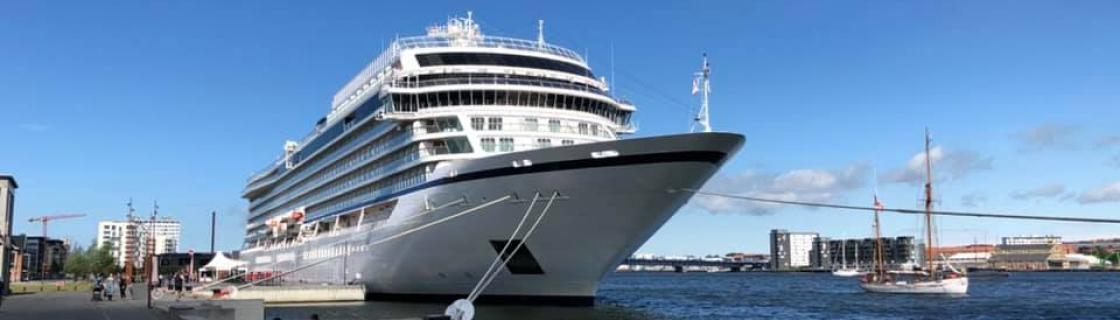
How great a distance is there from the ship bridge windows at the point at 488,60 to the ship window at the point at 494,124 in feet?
13.7

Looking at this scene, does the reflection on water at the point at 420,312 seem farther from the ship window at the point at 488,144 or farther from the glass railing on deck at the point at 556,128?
the glass railing on deck at the point at 556,128

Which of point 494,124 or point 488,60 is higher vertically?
point 488,60

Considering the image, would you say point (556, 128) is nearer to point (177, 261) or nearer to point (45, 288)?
point (45, 288)

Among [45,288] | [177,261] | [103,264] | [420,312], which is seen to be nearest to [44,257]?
[177,261]

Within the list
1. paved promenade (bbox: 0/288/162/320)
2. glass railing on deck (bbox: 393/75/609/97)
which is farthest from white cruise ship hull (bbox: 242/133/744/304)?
paved promenade (bbox: 0/288/162/320)

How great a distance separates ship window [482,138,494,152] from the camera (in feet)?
111

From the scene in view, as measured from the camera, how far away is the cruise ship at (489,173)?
29.8 metres

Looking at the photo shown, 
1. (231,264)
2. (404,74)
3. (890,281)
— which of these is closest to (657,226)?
(404,74)

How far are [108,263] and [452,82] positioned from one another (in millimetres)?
81168

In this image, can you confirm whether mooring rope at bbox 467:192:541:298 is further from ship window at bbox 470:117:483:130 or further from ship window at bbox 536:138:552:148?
ship window at bbox 470:117:483:130

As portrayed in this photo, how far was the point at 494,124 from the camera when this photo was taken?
35.2 metres

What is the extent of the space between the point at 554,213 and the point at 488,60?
1063cm

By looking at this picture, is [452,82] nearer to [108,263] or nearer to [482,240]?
[482,240]

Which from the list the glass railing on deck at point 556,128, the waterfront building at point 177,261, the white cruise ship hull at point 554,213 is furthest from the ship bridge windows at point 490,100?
the waterfront building at point 177,261
